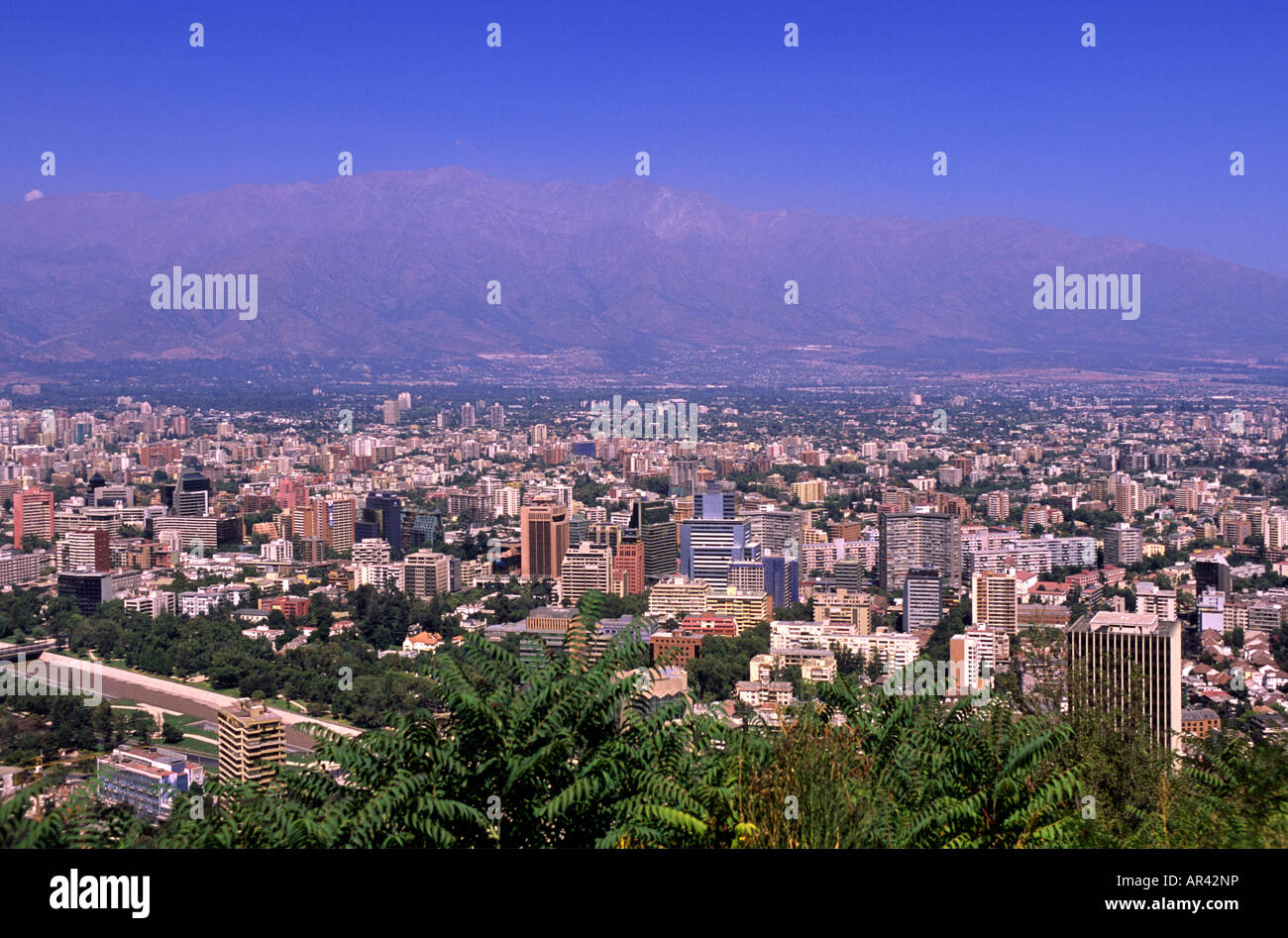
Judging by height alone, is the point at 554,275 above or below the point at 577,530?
above

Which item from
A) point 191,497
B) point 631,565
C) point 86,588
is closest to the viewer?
point 86,588

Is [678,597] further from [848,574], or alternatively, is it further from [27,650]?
[27,650]

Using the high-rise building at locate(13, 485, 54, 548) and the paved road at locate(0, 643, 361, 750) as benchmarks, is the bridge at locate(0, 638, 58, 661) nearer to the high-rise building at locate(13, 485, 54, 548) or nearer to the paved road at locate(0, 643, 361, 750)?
the paved road at locate(0, 643, 361, 750)

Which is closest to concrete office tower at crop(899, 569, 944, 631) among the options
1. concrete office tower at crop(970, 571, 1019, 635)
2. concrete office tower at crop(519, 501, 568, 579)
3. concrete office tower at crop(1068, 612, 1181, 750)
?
concrete office tower at crop(970, 571, 1019, 635)

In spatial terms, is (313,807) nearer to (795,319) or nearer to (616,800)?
(616,800)

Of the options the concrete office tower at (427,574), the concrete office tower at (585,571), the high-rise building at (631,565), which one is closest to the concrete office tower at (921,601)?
the high-rise building at (631,565)

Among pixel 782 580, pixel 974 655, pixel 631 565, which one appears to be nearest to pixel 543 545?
pixel 631 565
